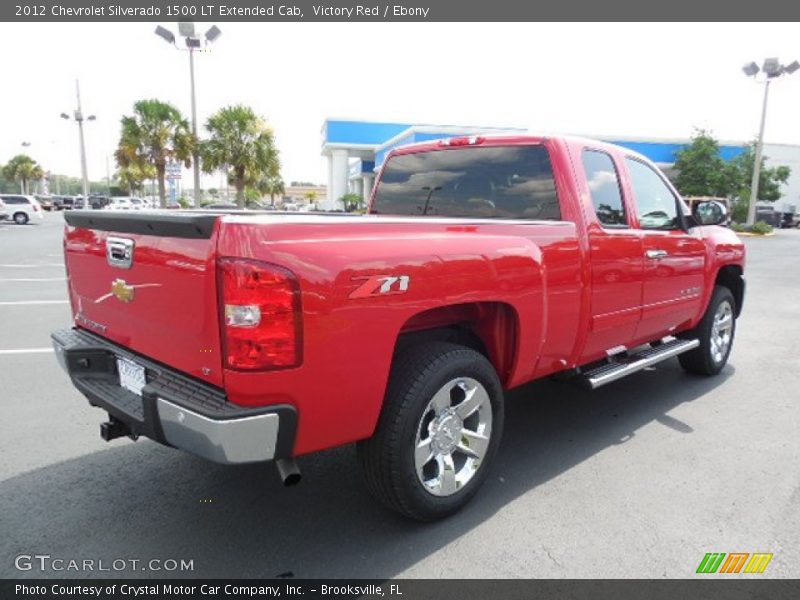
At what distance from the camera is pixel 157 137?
96.3 ft

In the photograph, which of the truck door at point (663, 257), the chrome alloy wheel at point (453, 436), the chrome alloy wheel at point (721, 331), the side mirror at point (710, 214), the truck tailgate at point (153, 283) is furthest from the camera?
the chrome alloy wheel at point (721, 331)

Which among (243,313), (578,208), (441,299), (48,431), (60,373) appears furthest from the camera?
(60,373)

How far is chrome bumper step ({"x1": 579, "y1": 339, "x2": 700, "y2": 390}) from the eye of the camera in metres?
3.70

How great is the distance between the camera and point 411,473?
2697mm

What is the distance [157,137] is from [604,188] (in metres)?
30.0

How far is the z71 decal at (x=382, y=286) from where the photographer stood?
237 cm

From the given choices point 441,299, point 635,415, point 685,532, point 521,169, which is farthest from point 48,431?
point 635,415

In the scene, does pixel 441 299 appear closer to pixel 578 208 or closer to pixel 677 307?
pixel 578 208

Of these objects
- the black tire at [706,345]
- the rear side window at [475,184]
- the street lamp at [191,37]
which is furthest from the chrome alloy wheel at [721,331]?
the street lamp at [191,37]

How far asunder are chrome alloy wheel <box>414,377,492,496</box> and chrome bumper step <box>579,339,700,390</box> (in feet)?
3.16

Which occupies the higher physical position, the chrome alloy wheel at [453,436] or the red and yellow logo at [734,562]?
the chrome alloy wheel at [453,436]

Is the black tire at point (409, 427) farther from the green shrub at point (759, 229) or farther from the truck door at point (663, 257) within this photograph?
the green shrub at point (759, 229)

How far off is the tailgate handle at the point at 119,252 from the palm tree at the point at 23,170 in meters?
96.3

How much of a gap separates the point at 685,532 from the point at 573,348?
1.19m
